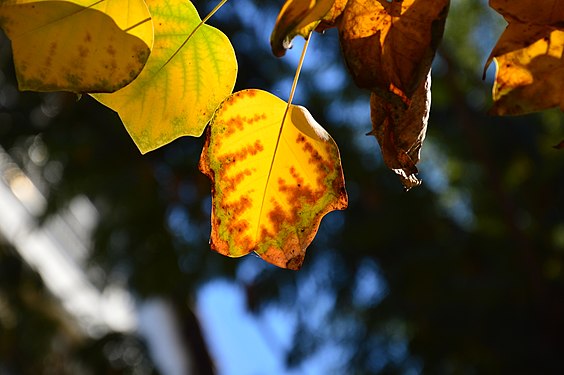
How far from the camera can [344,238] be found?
1.74 metres

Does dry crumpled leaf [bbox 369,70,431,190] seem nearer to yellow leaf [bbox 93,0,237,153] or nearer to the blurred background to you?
yellow leaf [bbox 93,0,237,153]

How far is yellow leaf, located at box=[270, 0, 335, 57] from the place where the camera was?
0.19 meters

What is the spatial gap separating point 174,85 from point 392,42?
7 cm

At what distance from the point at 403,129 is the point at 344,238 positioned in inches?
60.9

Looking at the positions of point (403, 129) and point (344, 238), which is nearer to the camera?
point (403, 129)

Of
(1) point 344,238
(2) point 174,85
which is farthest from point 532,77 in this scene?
(1) point 344,238

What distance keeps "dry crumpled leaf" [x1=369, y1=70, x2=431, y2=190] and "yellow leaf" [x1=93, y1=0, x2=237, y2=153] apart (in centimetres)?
5

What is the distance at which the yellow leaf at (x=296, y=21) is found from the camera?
0.19 meters

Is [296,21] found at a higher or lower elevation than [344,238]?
higher

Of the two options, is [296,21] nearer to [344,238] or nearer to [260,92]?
[260,92]

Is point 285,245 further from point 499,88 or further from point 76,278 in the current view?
point 76,278

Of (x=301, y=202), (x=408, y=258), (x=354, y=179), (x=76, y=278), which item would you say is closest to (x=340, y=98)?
(x=354, y=179)

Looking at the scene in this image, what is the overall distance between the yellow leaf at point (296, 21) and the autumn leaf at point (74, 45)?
36 mm

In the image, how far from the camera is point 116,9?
210mm
